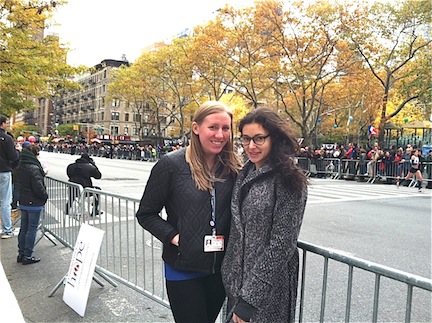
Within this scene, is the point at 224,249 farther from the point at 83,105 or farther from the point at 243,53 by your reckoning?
the point at 83,105

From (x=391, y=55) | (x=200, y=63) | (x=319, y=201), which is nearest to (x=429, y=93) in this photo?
(x=391, y=55)

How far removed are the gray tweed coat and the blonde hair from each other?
0.92 ft

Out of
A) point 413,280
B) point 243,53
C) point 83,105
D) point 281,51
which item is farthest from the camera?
point 83,105

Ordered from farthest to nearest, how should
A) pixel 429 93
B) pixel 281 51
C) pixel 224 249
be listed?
1. pixel 281 51
2. pixel 429 93
3. pixel 224 249

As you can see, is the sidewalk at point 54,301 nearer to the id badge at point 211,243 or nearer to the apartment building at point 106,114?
the id badge at point 211,243

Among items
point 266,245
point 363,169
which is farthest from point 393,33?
point 266,245

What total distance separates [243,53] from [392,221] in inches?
892

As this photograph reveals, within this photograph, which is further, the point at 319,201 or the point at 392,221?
the point at 319,201

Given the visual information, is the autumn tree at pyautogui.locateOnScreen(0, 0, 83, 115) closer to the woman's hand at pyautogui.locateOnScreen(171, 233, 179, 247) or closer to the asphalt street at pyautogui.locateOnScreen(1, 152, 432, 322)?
the asphalt street at pyautogui.locateOnScreen(1, 152, 432, 322)

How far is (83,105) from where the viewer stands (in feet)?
336

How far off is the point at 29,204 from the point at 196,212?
4.05 m

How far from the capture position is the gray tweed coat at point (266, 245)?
1850mm

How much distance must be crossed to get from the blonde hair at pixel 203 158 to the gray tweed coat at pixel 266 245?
28 cm

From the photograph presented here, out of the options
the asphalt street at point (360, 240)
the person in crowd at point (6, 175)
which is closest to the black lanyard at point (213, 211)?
the asphalt street at point (360, 240)
